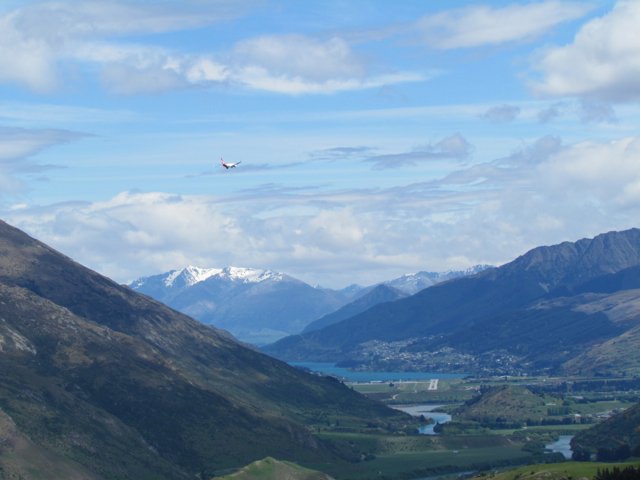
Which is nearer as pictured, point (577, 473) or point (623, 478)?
point (623, 478)

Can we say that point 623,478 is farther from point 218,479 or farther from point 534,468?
point 218,479

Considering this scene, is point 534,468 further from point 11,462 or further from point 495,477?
point 11,462

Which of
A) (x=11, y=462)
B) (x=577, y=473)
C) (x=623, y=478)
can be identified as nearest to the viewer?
(x=623, y=478)

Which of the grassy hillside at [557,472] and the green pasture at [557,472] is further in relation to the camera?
the green pasture at [557,472]

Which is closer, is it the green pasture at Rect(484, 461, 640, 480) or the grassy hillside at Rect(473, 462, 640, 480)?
the grassy hillside at Rect(473, 462, 640, 480)

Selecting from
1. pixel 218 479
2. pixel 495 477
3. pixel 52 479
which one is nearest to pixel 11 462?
pixel 52 479

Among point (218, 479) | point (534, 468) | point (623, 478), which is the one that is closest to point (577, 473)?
point (534, 468)

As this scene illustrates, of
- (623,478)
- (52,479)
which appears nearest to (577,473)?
(623,478)

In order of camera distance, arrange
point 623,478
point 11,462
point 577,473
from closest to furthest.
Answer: point 623,478 < point 577,473 < point 11,462
